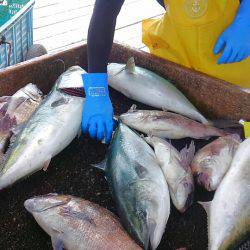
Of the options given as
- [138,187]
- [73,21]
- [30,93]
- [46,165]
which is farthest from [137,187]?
[73,21]

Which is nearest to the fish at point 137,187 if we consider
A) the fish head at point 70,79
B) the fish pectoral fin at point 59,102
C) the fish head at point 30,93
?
the fish pectoral fin at point 59,102

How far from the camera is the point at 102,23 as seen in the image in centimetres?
250

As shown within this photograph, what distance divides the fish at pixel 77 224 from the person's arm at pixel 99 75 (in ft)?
1.92

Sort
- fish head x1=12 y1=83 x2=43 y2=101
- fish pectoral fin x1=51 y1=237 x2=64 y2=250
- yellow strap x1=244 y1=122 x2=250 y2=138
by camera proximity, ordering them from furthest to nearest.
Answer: fish head x1=12 y1=83 x2=43 y2=101 → yellow strap x1=244 y1=122 x2=250 y2=138 → fish pectoral fin x1=51 y1=237 x2=64 y2=250

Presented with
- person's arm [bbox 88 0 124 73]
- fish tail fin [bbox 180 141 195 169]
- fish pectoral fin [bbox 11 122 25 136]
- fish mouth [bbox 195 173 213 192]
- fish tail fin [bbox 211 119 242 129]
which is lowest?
fish mouth [bbox 195 173 213 192]

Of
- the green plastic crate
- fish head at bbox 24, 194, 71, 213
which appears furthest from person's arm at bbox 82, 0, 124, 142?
the green plastic crate

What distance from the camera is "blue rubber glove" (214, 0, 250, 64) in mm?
2510

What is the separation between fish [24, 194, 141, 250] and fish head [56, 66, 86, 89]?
2.75 feet

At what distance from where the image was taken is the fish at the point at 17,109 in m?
2.38

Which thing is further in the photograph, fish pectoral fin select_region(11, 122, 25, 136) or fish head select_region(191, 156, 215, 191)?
fish pectoral fin select_region(11, 122, 25, 136)

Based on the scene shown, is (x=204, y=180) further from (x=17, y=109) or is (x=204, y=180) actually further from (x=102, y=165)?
(x=17, y=109)

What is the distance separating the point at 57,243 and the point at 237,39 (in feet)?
5.17

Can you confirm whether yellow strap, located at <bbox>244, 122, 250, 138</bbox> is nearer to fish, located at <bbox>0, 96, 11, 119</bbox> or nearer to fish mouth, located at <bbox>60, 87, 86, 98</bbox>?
fish mouth, located at <bbox>60, 87, 86, 98</bbox>

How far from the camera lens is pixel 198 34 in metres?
2.71
